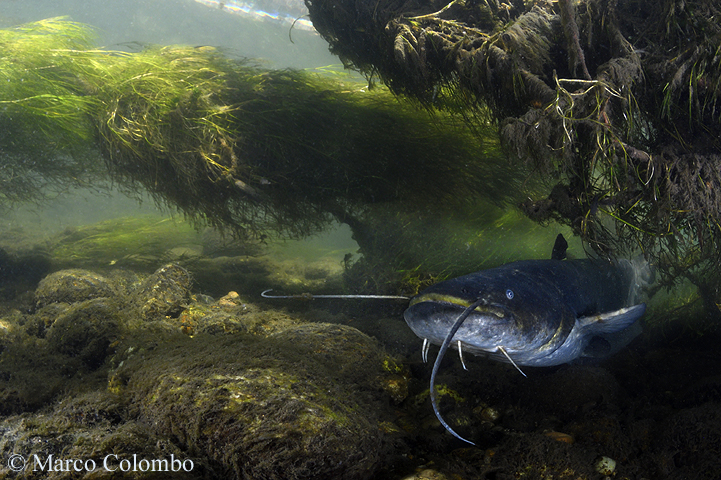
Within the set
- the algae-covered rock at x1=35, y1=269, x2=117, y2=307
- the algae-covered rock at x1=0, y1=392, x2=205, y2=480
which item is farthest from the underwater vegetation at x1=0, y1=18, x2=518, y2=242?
the algae-covered rock at x1=0, y1=392, x2=205, y2=480

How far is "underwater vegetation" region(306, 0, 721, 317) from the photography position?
2.35 meters

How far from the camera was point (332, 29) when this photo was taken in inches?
167

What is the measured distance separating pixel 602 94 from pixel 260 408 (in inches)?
116

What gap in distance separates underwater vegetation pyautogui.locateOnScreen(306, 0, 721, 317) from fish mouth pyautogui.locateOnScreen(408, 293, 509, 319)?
1.22m

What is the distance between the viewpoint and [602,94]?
2291 millimetres

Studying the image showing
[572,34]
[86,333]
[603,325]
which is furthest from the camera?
[86,333]

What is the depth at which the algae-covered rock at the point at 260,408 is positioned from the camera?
1.49 m

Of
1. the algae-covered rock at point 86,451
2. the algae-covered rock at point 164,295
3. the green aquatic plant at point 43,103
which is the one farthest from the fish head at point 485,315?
the green aquatic plant at point 43,103

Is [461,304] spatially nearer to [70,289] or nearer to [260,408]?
[260,408]

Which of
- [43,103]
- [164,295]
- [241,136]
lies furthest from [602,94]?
[43,103]

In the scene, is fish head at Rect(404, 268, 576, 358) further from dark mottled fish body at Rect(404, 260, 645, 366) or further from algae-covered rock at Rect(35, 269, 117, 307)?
algae-covered rock at Rect(35, 269, 117, 307)

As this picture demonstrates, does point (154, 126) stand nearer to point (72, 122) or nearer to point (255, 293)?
point (72, 122)

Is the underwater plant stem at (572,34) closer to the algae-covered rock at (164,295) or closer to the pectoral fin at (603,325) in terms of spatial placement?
the pectoral fin at (603,325)

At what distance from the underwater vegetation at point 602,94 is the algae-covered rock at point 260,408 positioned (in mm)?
2167
